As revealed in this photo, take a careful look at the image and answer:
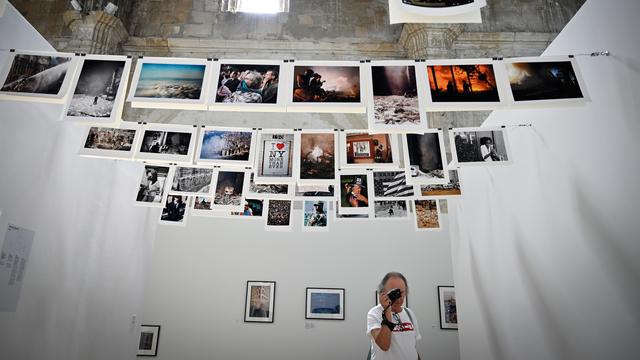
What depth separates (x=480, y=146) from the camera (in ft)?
12.8

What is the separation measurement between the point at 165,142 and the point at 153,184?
1070mm

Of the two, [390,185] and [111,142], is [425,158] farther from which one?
[111,142]

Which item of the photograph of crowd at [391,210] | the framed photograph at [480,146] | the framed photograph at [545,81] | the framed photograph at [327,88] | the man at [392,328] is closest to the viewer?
the framed photograph at [545,81]

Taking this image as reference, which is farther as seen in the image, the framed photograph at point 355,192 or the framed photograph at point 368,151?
the framed photograph at point 355,192

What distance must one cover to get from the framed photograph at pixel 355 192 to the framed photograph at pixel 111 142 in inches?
92.7

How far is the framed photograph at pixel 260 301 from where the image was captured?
23.4ft

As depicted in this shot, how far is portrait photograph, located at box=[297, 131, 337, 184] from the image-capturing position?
4.21 m

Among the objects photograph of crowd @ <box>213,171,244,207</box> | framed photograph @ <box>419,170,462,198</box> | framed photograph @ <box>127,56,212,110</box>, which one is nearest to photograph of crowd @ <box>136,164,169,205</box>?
photograph of crowd @ <box>213,171,244,207</box>

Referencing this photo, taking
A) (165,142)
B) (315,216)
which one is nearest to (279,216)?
(315,216)

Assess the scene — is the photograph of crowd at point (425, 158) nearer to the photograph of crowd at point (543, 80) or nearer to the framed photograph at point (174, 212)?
the photograph of crowd at point (543, 80)

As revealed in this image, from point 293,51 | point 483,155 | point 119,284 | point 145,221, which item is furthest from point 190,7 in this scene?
point 483,155

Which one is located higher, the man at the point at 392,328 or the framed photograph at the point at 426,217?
the framed photograph at the point at 426,217

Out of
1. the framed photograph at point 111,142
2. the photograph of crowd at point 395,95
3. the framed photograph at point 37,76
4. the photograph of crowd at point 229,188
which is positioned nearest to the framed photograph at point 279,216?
the photograph of crowd at point 229,188

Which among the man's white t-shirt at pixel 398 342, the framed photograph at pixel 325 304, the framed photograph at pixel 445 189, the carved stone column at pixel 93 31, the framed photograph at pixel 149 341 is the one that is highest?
the carved stone column at pixel 93 31
